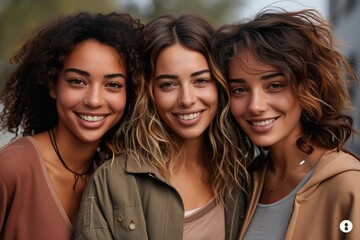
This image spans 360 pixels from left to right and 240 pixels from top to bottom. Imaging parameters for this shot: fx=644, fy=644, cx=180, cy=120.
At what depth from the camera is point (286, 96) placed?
139 inches

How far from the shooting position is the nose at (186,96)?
3609 mm

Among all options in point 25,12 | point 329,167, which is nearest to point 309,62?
point 329,167

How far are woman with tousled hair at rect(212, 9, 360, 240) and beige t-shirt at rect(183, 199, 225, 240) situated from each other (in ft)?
0.57

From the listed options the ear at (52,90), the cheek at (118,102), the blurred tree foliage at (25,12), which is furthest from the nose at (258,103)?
the blurred tree foliage at (25,12)

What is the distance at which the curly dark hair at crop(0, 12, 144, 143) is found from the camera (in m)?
3.58

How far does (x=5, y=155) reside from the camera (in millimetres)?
3385

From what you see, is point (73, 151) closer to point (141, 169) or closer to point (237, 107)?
point (141, 169)

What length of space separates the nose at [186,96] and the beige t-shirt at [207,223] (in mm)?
627

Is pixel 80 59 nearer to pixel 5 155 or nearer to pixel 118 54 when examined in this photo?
pixel 118 54

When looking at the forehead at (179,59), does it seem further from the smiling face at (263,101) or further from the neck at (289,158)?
the neck at (289,158)

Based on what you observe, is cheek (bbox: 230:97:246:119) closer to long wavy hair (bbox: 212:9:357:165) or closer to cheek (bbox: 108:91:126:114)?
long wavy hair (bbox: 212:9:357:165)
